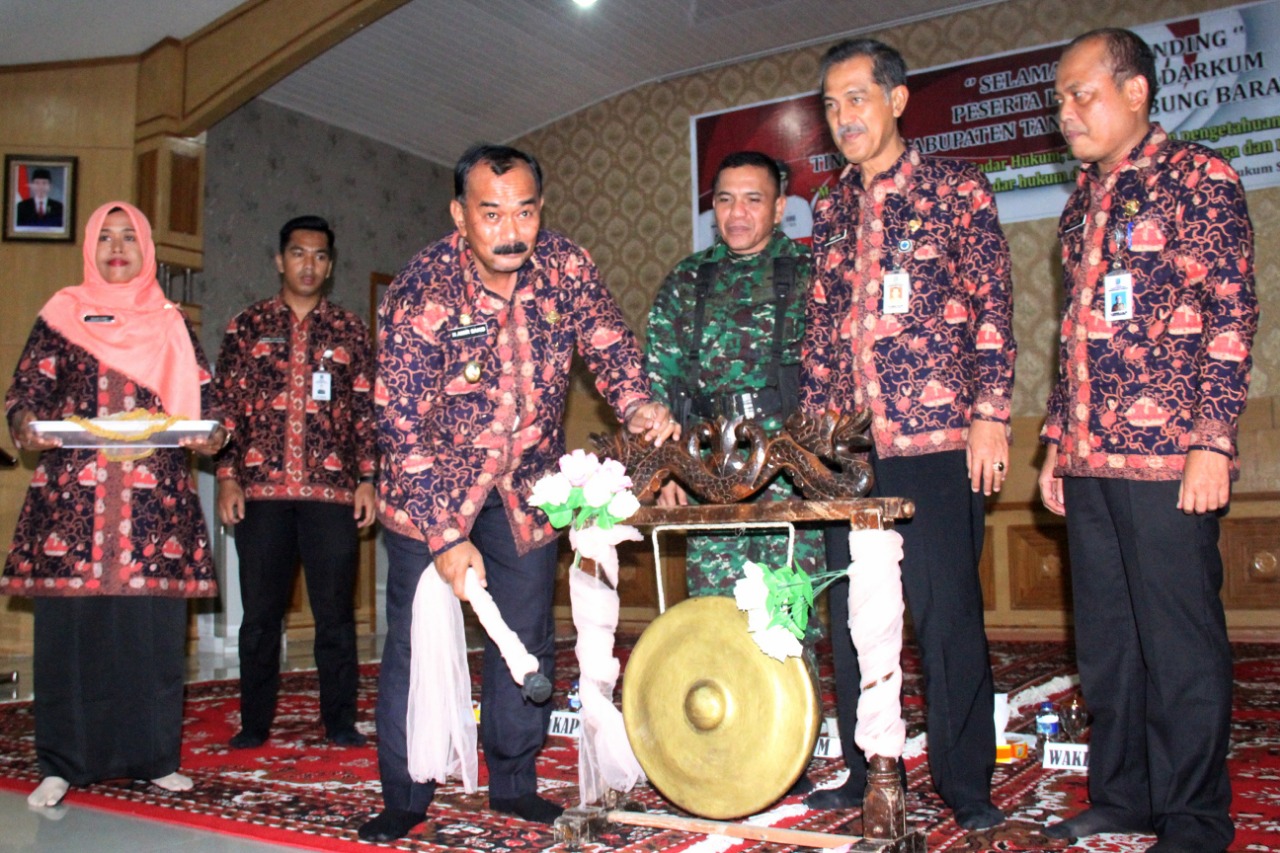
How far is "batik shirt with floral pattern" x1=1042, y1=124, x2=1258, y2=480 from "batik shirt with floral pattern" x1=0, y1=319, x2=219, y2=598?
7.26ft

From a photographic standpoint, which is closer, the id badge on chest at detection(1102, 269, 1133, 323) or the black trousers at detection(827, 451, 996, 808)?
the id badge on chest at detection(1102, 269, 1133, 323)

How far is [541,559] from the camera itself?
263 centimetres

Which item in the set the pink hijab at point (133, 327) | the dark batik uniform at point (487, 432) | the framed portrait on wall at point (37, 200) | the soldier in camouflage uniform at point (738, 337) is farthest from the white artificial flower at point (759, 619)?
the framed portrait on wall at point (37, 200)

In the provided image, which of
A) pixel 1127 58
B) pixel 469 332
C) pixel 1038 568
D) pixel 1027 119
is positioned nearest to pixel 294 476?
pixel 469 332

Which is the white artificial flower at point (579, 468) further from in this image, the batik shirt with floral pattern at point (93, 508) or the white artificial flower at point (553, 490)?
the batik shirt with floral pattern at point (93, 508)

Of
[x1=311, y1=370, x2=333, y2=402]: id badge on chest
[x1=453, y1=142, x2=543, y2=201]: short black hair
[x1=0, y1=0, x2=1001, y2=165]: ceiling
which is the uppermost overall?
[x1=0, y1=0, x2=1001, y2=165]: ceiling

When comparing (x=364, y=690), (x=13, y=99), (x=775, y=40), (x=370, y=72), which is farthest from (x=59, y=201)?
(x=775, y=40)

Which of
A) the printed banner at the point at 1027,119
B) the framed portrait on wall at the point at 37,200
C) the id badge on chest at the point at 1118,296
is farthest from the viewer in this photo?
the printed banner at the point at 1027,119

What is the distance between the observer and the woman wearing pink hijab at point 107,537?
3.00m

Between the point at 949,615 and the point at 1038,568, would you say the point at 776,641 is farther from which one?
the point at 1038,568

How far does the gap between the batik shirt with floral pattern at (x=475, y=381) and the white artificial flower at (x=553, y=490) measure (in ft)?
0.70

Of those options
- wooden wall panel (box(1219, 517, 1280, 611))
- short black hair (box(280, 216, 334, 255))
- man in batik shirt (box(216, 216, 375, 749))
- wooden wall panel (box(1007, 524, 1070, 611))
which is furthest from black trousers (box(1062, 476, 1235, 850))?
wooden wall panel (box(1007, 524, 1070, 611))

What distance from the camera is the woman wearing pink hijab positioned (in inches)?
118

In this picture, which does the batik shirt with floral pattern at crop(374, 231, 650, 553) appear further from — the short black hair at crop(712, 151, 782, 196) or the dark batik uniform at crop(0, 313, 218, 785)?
the dark batik uniform at crop(0, 313, 218, 785)
